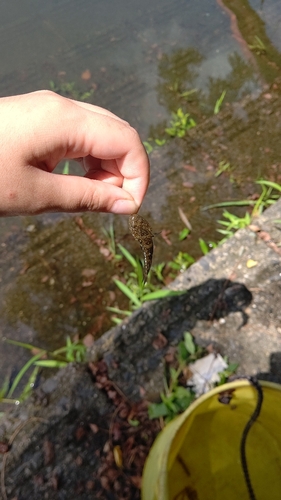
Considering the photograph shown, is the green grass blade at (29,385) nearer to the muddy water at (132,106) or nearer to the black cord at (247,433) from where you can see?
the muddy water at (132,106)

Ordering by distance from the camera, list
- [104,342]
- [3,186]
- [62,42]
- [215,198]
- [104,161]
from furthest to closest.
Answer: [62,42] → [215,198] → [104,342] → [104,161] → [3,186]

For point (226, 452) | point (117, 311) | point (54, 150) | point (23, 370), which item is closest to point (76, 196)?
point (54, 150)

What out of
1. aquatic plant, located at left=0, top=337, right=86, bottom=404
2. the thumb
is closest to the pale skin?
the thumb

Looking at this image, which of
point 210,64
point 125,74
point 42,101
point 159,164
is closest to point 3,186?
point 42,101

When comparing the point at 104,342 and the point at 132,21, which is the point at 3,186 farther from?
the point at 132,21

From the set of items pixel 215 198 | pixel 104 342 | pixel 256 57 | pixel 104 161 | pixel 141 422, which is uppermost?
pixel 256 57

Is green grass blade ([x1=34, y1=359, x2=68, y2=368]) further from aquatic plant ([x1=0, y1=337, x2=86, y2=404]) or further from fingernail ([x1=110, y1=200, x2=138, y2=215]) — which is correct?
fingernail ([x1=110, y1=200, x2=138, y2=215])

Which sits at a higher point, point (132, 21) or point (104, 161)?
point (132, 21)
